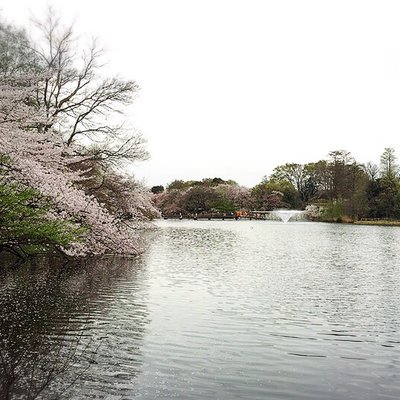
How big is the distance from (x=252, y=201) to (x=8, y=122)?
4253 inches

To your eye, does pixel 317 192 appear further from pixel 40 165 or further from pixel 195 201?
pixel 40 165

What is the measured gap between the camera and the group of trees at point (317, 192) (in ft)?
265

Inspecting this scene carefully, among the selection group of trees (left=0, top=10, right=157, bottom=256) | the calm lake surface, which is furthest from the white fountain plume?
the calm lake surface

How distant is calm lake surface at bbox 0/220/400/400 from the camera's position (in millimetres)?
7516

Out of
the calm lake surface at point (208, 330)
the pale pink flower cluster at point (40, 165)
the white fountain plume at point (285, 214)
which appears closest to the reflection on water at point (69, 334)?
the calm lake surface at point (208, 330)

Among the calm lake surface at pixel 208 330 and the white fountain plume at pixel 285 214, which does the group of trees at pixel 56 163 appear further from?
the white fountain plume at pixel 285 214

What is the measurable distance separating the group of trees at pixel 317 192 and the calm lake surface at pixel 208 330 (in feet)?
209

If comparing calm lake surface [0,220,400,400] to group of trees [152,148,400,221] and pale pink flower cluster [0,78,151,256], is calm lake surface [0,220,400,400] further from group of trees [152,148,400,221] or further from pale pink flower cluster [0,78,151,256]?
group of trees [152,148,400,221]

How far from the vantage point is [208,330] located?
10.9 metres

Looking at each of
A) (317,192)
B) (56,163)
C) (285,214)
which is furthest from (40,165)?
(317,192)

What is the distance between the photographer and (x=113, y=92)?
28.2 metres

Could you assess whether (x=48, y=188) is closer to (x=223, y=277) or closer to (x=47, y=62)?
(x=223, y=277)

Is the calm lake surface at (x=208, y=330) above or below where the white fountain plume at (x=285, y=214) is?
below

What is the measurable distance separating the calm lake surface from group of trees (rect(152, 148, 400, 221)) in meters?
63.7
